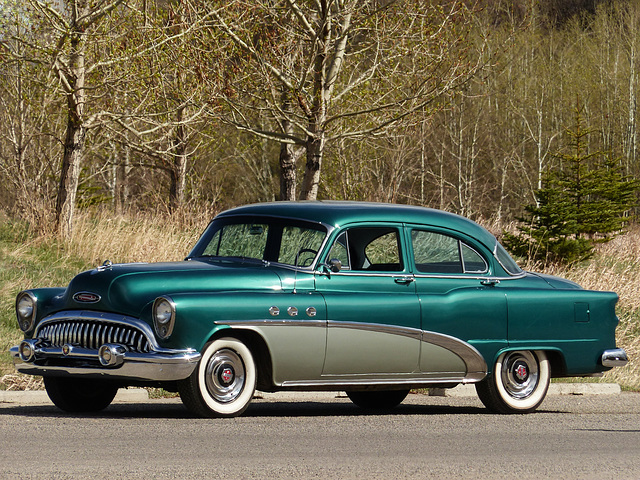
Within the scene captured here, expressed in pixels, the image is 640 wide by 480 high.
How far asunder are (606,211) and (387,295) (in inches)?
655

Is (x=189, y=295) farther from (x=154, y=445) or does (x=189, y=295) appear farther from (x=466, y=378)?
(x=466, y=378)

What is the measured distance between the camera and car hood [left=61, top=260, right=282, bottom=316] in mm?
8312

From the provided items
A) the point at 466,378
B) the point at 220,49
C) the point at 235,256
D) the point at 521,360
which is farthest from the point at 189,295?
the point at 220,49

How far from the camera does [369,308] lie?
9086 mm

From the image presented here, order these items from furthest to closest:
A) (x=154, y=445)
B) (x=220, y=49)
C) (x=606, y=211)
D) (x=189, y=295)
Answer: (x=606, y=211) < (x=220, y=49) < (x=189, y=295) < (x=154, y=445)

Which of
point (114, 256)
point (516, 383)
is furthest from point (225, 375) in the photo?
point (114, 256)

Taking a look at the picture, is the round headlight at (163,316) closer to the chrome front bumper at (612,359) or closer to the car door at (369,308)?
the car door at (369,308)

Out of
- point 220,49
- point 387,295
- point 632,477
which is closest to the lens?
point 632,477

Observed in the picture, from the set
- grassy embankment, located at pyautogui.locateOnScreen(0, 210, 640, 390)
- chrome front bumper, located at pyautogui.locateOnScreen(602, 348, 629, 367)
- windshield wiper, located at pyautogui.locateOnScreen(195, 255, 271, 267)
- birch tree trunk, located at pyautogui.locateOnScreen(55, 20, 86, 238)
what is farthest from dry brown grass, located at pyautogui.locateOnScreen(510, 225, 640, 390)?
birch tree trunk, located at pyautogui.locateOnScreen(55, 20, 86, 238)

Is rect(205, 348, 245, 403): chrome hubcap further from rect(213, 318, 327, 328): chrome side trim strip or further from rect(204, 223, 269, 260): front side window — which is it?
rect(204, 223, 269, 260): front side window

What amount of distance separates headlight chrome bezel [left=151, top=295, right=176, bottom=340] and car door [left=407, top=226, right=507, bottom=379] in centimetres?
237

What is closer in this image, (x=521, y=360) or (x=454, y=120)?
(x=521, y=360)

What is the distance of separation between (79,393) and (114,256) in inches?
387

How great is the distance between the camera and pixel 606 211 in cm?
2473
